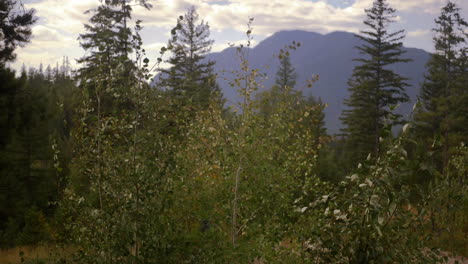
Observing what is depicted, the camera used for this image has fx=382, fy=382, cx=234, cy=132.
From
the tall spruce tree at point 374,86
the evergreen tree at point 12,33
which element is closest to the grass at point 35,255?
the evergreen tree at point 12,33

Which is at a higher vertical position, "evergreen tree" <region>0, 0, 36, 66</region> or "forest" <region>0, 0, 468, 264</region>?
"evergreen tree" <region>0, 0, 36, 66</region>

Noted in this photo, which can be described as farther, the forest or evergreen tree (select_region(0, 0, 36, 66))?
evergreen tree (select_region(0, 0, 36, 66))

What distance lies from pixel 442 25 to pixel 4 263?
3106 centimetres

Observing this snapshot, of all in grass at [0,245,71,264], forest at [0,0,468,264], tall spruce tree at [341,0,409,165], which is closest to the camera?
forest at [0,0,468,264]

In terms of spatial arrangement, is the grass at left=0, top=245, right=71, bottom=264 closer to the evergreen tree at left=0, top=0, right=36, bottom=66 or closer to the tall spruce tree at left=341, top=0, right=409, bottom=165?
the evergreen tree at left=0, top=0, right=36, bottom=66

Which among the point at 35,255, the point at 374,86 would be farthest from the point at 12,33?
the point at 374,86

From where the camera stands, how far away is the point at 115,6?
68.5ft

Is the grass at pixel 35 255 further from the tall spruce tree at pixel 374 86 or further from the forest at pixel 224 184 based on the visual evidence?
the tall spruce tree at pixel 374 86

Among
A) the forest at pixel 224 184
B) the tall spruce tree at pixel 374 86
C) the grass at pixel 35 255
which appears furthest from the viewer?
the tall spruce tree at pixel 374 86

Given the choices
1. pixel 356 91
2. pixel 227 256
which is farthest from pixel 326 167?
pixel 227 256

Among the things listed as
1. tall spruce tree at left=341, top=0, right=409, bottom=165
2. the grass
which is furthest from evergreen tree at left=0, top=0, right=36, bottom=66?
tall spruce tree at left=341, top=0, right=409, bottom=165

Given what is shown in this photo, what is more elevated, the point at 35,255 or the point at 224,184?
the point at 224,184

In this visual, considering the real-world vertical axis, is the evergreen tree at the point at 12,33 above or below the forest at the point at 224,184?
above

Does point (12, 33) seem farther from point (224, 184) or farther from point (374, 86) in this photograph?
point (374, 86)
